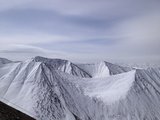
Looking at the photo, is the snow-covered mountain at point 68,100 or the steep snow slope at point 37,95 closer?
the steep snow slope at point 37,95

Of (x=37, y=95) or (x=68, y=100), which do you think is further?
(x=68, y=100)

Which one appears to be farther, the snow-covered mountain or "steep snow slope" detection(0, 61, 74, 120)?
the snow-covered mountain

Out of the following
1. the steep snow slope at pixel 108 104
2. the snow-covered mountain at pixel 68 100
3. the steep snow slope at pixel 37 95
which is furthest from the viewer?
the steep snow slope at pixel 108 104

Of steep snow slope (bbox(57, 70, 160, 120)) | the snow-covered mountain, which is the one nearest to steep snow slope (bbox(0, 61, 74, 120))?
the snow-covered mountain

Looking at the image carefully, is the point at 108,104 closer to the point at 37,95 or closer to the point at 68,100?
the point at 68,100

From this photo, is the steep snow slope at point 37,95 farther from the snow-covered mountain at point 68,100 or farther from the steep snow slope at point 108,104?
the steep snow slope at point 108,104

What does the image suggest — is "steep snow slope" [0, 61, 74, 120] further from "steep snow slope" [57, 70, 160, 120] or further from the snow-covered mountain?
"steep snow slope" [57, 70, 160, 120]

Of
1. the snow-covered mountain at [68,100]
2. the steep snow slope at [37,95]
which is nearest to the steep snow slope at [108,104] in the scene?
the snow-covered mountain at [68,100]

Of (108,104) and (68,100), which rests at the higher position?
(68,100)

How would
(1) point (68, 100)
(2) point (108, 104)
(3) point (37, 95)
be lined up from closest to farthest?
1. (3) point (37, 95)
2. (1) point (68, 100)
3. (2) point (108, 104)

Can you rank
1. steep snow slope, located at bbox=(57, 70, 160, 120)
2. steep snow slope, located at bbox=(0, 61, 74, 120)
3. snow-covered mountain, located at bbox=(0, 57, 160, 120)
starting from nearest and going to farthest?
1. steep snow slope, located at bbox=(0, 61, 74, 120)
2. snow-covered mountain, located at bbox=(0, 57, 160, 120)
3. steep snow slope, located at bbox=(57, 70, 160, 120)

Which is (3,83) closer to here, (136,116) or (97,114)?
(97,114)

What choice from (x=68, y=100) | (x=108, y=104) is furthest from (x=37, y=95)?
(x=108, y=104)
